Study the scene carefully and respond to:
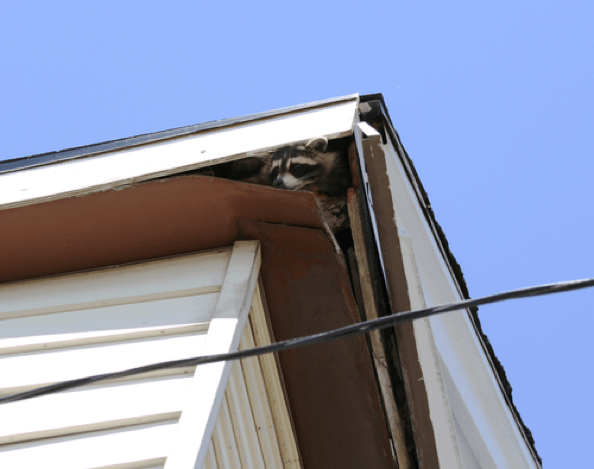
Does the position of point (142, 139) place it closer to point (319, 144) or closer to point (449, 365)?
point (319, 144)

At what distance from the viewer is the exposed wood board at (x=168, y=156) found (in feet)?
6.77

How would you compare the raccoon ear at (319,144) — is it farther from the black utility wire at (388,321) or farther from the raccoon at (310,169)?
the black utility wire at (388,321)

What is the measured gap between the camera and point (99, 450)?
5.44 feet

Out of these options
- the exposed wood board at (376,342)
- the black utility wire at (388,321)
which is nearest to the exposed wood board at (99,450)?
the black utility wire at (388,321)

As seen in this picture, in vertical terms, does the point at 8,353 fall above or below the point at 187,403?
above

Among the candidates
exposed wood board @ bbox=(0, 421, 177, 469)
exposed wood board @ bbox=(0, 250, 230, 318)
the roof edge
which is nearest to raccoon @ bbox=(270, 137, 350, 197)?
the roof edge

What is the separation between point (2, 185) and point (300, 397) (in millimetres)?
1456

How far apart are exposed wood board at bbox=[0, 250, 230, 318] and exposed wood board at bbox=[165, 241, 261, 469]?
78 mm

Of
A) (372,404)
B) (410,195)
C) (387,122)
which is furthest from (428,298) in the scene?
(387,122)

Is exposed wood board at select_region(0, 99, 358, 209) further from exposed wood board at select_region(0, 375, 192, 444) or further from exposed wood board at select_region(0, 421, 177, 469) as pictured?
exposed wood board at select_region(0, 421, 177, 469)

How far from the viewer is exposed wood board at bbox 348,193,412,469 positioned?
2062 mm

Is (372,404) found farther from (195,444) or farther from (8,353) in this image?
(8,353)

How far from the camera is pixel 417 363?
2.11m

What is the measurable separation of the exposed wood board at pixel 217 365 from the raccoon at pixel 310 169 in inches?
13.2
